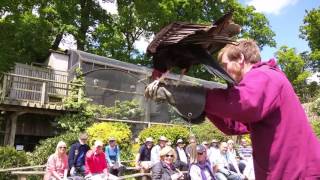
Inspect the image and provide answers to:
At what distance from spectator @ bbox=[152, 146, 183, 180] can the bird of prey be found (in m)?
6.88

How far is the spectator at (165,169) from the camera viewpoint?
8.88 m

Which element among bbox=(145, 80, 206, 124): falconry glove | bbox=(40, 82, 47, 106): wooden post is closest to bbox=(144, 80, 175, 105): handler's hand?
bbox=(145, 80, 206, 124): falconry glove

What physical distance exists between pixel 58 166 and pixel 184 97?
26.8 ft

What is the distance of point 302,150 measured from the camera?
211cm

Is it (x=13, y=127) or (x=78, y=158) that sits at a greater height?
(x=13, y=127)

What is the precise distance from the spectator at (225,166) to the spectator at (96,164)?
2.78 meters

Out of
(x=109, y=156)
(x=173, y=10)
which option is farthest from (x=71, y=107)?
(x=173, y=10)

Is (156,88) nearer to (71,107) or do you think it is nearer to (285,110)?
(285,110)

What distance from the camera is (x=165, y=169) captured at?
8969 millimetres

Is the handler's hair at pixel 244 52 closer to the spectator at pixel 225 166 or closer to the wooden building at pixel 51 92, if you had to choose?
the spectator at pixel 225 166

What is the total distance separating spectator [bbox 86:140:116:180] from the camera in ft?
32.5

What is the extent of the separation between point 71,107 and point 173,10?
13.9m

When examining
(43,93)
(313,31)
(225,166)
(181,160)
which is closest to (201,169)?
(225,166)

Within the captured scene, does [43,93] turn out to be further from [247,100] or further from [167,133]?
[247,100]
